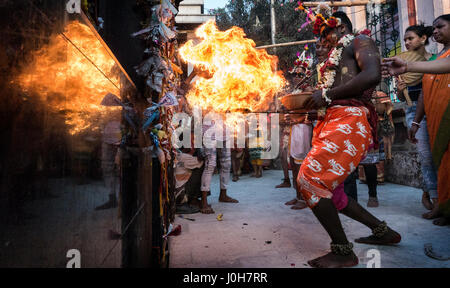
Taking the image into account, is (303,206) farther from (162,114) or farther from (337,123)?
(162,114)

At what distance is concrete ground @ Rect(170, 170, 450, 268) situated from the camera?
241cm

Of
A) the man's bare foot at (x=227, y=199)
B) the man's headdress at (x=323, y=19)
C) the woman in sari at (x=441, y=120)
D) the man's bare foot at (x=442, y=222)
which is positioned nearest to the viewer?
the man's headdress at (x=323, y=19)

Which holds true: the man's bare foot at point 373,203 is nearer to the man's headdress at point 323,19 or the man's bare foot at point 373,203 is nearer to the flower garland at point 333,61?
the flower garland at point 333,61

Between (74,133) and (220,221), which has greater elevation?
(74,133)

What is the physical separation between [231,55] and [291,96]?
2.05 metres

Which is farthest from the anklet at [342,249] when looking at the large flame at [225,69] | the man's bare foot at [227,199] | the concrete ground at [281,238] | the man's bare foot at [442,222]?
the large flame at [225,69]

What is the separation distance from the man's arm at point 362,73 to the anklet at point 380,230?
1.34 m

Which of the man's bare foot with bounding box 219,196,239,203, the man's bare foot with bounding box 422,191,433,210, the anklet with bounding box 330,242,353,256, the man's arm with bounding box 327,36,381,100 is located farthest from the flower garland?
the man's bare foot with bounding box 219,196,239,203

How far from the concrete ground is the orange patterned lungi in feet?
2.28

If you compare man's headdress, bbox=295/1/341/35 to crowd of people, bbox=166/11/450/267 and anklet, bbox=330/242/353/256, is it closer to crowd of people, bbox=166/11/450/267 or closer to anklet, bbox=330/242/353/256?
crowd of people, bbox=166/11/450/267

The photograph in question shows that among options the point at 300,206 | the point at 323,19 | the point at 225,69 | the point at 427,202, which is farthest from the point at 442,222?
the point at 225,69

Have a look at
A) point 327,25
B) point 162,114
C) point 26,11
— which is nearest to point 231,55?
point 327,25

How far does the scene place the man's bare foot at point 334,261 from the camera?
2240mm

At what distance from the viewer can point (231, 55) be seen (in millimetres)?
4512
